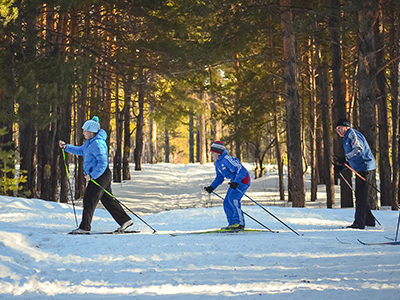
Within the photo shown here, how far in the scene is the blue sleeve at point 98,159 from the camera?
7.28m

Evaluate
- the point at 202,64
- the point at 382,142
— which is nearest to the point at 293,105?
the point at 202,64

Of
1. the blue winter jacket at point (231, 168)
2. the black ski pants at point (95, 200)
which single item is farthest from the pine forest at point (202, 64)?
the blue winter jacket at point (231, 168)

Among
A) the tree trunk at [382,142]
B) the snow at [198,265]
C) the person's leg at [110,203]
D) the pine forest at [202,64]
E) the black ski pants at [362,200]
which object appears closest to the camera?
the snow at [198,265]

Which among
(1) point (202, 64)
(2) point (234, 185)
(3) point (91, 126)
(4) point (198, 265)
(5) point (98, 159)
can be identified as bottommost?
(4) point (198, 265)

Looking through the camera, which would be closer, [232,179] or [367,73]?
[232,179]

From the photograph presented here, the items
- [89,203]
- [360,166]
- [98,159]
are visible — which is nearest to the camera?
[89,203]

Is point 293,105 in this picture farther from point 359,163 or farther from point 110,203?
point 110,203

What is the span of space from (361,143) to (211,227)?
3370 mm

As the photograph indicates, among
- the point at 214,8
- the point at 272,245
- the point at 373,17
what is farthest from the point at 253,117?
the point at 272,245

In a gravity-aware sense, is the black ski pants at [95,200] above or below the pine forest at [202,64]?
below

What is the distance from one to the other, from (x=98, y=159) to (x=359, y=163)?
194 inches

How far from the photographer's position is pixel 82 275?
4691mm

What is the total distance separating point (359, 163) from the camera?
8117 mm

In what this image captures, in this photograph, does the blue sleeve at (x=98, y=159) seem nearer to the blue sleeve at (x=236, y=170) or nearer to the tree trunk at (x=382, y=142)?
the blue sleeve at (x=236, y=170)
